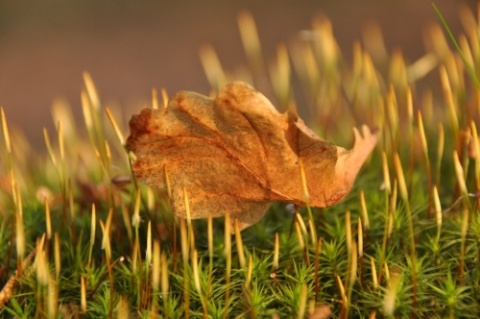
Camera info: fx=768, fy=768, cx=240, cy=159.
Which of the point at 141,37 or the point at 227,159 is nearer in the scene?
the point at 227,159

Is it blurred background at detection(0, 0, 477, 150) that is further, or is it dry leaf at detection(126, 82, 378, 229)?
blurred background at detection(0, 0, 477, 150)

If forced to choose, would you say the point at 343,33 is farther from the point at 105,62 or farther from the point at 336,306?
the point at 336,306

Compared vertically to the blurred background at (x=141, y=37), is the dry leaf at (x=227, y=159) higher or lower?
lower

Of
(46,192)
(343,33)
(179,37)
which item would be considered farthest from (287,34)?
(46,192)

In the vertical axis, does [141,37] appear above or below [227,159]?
above
